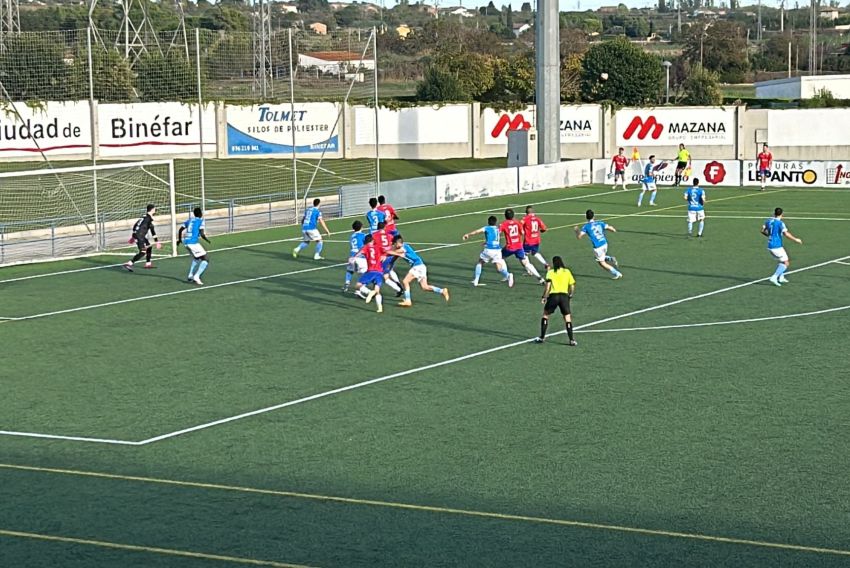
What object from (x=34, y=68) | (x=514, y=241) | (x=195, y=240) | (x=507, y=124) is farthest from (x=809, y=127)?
(x=195, y=240)

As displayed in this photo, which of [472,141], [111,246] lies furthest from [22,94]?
[472,141]

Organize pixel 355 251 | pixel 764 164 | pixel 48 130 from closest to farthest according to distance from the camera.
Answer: pixel 355 251 → pixel 764 164 → pixel 48 130

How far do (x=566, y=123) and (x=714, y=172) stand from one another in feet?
51.9

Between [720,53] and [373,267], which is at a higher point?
[720,53]

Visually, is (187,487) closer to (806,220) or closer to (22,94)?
(806,220)

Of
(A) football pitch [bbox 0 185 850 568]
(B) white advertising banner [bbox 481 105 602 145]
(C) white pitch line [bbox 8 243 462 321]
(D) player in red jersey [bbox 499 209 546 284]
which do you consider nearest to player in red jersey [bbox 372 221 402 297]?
(A) football pitch [bbox 0 185 850 568]

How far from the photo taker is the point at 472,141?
227ft

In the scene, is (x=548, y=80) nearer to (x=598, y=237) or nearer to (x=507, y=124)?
(x=507, y=124)

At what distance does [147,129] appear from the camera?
56.9 meters

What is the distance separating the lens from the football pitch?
12297mm

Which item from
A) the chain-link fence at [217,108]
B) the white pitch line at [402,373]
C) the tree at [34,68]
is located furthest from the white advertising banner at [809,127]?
the white pitch line at [402,373]

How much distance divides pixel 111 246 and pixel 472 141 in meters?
33.6

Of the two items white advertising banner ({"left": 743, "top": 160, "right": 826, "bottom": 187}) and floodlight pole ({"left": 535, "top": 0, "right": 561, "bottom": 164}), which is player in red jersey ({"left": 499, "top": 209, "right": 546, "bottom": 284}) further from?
floodlight pole ({"left": 535, "top": 0, "right": 561, "bottom": 164})

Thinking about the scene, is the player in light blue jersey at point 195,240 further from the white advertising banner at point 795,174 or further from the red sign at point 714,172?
the white advertising banner at point 795,174
